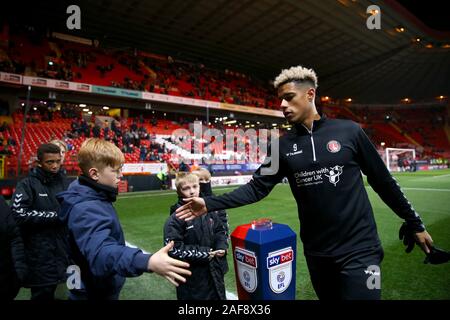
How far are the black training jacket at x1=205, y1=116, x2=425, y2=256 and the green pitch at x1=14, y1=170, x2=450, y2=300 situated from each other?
182 centimetres

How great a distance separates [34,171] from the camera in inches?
129

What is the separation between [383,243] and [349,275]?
15.0ft

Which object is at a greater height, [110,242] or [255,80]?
[255,80]

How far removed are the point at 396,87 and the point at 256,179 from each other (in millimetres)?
54190

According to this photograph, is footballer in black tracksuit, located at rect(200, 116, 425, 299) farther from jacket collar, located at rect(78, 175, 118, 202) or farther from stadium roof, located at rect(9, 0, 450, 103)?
stadium roof, located at rect(9, 0, 450, 103)

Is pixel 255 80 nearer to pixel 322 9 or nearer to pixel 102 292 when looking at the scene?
pixel 322 9

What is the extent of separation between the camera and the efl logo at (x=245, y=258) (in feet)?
4.26

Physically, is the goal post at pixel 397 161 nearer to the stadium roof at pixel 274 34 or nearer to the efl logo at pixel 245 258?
the stadium roof at pixel 274 34

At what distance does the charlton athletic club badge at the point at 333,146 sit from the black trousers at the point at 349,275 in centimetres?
77

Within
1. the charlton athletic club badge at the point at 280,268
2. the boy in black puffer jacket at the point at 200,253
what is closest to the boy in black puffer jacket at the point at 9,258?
the boy in black puffer jacket at the point at 200,253

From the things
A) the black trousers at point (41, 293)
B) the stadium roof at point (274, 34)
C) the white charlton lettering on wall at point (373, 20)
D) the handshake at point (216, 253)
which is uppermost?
the stadium roof at point (274, 34)

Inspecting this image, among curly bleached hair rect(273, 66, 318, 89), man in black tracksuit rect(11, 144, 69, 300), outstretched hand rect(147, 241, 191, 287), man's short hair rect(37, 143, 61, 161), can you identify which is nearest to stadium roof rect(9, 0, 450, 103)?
man's short hair rect(37, 143, 61, 161)

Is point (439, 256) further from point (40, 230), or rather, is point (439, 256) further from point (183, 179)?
point (40, 230)
